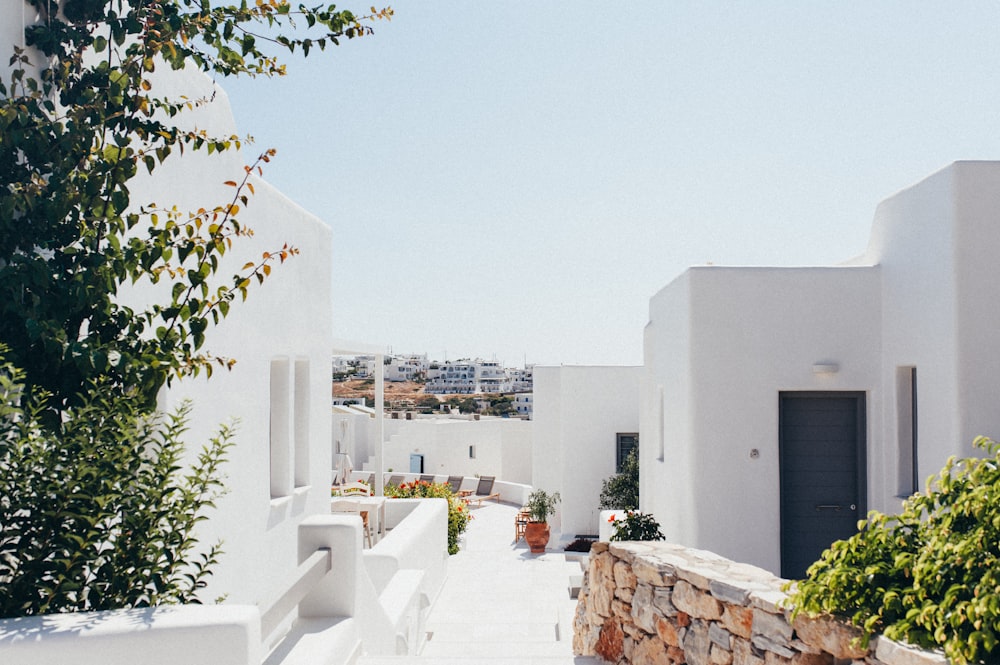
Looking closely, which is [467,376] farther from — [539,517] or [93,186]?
[93,186]

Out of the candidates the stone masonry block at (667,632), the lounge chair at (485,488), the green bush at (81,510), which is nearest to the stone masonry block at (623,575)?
the stone masonry block at (667,632)

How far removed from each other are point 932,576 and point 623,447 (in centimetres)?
1734

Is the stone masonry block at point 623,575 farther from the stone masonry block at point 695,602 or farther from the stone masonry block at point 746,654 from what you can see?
the stone masonry block at point 746,654

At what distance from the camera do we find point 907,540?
361 centimetres

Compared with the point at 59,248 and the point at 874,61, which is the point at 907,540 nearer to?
the point at 59,248

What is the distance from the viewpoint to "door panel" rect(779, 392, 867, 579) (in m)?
8.88

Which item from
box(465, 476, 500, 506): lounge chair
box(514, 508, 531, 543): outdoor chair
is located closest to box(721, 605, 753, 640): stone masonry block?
box(514, 508, 531, 543): outdoor chair

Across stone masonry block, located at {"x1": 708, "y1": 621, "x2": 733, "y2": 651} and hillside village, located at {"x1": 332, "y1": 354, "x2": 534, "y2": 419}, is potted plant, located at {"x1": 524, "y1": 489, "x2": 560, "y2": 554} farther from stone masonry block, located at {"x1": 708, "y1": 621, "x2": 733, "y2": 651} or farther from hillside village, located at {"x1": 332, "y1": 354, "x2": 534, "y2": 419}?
hillside village, located at {"x1": 332, "y1": 354, "x2": 534, "y2": 419}

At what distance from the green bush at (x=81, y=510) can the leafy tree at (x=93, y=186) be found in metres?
0.24

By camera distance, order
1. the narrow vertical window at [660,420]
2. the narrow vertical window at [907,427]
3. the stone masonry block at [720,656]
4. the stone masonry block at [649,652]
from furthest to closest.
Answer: the narrow vertical window at [660,420]
the narrow vertical window at [907,427]
the stone masonry block at [649,652]
the stone masonry block at [720,656]

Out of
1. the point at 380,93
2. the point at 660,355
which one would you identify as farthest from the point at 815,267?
the point at 380,93

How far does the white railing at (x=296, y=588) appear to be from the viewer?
4.04 meters

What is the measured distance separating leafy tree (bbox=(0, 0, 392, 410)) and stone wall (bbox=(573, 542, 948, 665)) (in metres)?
3.37

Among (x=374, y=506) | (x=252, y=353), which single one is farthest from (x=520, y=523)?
(x=252, y=353)
